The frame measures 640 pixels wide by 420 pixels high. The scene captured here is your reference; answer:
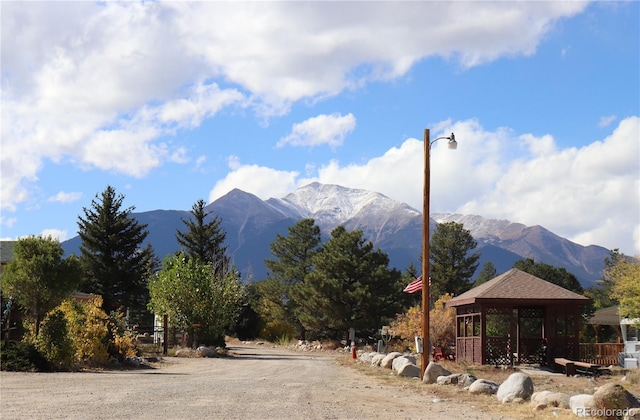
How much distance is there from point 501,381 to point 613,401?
1015 cm

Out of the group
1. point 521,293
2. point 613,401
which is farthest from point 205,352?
point 613,401

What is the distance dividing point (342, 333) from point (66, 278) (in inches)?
1050

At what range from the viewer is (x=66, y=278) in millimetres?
26172

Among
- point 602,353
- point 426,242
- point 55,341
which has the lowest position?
point 602,353

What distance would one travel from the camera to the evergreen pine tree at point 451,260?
6141 cm

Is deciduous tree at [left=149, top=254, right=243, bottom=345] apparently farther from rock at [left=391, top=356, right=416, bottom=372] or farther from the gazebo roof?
rock at [left=391, top=356, right=416, bottom=372]

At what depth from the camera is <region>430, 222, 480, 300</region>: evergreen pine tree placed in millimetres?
61409

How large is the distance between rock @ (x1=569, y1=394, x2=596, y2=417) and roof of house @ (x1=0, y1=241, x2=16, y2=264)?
101ft

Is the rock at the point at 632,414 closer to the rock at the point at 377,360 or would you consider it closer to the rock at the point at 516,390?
the rock at the point at 516,390

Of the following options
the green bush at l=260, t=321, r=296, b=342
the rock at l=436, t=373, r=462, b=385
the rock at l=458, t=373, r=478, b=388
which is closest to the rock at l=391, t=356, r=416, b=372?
the rock at l=436, t=373, r=462, b=385

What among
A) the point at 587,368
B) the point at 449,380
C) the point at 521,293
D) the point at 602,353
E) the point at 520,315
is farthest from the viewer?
the point at 602,353

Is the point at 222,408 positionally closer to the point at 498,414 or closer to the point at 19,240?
the point at 498,414

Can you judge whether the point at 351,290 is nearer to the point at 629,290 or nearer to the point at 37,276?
the point at 629,290

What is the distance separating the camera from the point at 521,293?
28.3m
